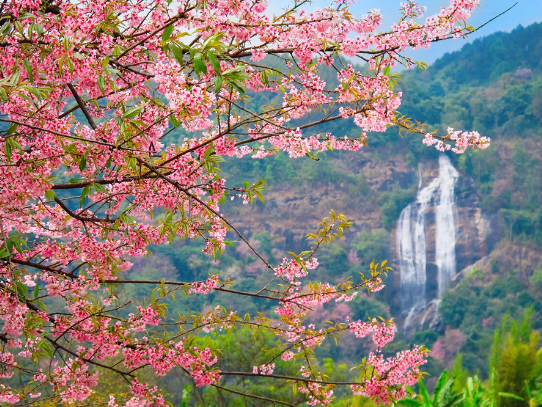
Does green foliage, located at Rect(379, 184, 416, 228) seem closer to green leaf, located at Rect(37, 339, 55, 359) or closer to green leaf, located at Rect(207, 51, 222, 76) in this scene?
green leaf, located at Rect(37, 339, 55, 359)

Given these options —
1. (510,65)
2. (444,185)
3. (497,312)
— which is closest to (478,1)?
(497,312)

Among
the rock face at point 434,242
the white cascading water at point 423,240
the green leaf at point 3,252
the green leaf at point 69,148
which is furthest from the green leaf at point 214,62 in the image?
the white cascading water at point 423,240

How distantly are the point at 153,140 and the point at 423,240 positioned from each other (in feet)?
78.5

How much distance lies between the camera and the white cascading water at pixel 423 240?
23656 millimetres

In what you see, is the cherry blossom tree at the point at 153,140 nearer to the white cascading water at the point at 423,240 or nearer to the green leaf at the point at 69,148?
the green leaf at the point at 69,148

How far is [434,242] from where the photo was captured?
80.4ft

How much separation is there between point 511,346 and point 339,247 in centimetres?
1970

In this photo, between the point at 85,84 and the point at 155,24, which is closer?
the point at 85,84

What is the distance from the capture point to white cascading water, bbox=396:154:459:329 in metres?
23.7

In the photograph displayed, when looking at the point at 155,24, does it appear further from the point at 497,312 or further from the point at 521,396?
the point at 497,312

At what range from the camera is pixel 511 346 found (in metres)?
4.45

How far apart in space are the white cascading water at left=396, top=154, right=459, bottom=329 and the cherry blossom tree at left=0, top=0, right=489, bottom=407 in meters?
22.5

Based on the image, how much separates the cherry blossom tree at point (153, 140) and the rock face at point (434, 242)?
2236 centimetres

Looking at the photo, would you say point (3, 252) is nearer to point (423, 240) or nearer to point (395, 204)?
point (423, 240)
